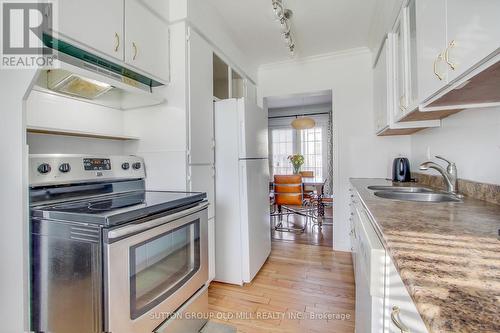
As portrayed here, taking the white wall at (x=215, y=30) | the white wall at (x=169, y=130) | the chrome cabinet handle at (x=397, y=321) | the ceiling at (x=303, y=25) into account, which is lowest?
the chrome cabinet handle at (x=397, y=321)

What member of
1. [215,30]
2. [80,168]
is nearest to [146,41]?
[215,30]

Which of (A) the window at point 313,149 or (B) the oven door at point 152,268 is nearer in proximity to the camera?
(B) the oven door at point 152,268

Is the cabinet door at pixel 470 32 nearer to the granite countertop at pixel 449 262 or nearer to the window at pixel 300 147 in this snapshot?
the granite countertop at pixel 449 262

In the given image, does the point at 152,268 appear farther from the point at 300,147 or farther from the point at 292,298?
the point at 300,147

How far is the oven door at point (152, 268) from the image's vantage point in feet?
3.00

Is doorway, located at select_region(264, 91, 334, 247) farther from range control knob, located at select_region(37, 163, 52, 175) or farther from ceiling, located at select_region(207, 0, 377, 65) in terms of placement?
range control knob, located at select_region(37, 163, 52, 175)

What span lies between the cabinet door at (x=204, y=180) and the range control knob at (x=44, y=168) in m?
0.80

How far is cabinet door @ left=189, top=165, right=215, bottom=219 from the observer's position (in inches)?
70.3

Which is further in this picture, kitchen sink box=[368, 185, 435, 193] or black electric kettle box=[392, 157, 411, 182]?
black electric kettle box=[392, 157, 411, 182]

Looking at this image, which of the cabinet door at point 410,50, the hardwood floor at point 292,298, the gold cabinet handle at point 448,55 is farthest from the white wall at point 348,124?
the gold cabinet handle at point 448,55

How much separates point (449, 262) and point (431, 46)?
0.93 metres

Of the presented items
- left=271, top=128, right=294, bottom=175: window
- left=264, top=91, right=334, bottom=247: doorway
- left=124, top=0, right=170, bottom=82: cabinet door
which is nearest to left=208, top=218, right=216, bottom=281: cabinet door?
left=124, top=0, right=170, bottom=82: cabinet door

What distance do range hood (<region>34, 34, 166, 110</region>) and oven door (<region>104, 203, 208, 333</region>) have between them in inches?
31.3

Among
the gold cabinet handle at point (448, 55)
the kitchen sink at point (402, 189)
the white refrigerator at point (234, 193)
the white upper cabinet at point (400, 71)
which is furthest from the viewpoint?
the white refrigerator at point (234, 193)
